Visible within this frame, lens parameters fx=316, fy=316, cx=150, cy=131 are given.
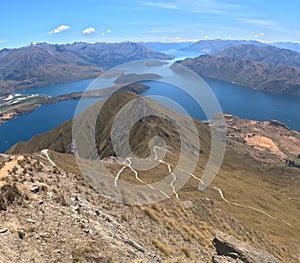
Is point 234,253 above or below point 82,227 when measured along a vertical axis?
below

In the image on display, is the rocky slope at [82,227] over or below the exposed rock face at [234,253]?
over

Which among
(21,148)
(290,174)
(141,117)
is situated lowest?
(290,174)

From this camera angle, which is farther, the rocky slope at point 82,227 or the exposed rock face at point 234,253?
the exposed rock face at point 234,253

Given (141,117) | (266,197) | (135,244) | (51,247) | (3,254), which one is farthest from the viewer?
(141,117)

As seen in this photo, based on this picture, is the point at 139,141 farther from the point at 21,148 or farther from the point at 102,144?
the point at 21,148

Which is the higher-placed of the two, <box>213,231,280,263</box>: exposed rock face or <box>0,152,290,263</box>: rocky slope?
<box>0,152,290,263</box>: rocky slope

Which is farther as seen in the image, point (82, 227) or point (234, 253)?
point (234, 253)

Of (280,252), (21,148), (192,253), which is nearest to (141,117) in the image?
(21,148)

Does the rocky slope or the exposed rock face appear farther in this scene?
the exposed rock face
